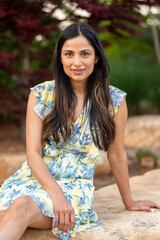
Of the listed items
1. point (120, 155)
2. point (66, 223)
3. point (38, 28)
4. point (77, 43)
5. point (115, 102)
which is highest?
point (38, 28)

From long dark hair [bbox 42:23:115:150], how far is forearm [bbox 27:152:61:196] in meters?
0.17

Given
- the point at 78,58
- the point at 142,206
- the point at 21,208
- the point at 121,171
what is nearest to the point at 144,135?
the point at 142,206

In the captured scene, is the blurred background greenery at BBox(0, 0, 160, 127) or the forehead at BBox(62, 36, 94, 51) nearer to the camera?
the forehead at BBox(62, 36, 94, 51)

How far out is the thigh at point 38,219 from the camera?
1.96 meters

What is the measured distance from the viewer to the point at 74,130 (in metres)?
2.37

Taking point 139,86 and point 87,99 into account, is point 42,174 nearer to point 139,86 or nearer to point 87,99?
point 87,99

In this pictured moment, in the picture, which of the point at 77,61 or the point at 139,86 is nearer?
the point at 77,61

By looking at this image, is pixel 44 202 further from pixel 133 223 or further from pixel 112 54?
pixel 112 54

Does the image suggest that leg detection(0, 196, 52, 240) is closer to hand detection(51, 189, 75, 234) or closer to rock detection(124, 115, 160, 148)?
hand detection(51, 189, 75, 234)

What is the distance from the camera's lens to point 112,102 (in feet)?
7.99

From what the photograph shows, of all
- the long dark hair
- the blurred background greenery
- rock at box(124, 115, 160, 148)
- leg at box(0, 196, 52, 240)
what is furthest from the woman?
rock at box(124, 115, 160, 148)

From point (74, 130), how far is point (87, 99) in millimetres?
224

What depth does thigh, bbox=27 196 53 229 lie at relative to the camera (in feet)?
6.42

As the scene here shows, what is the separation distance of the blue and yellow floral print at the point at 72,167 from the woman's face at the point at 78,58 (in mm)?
196
